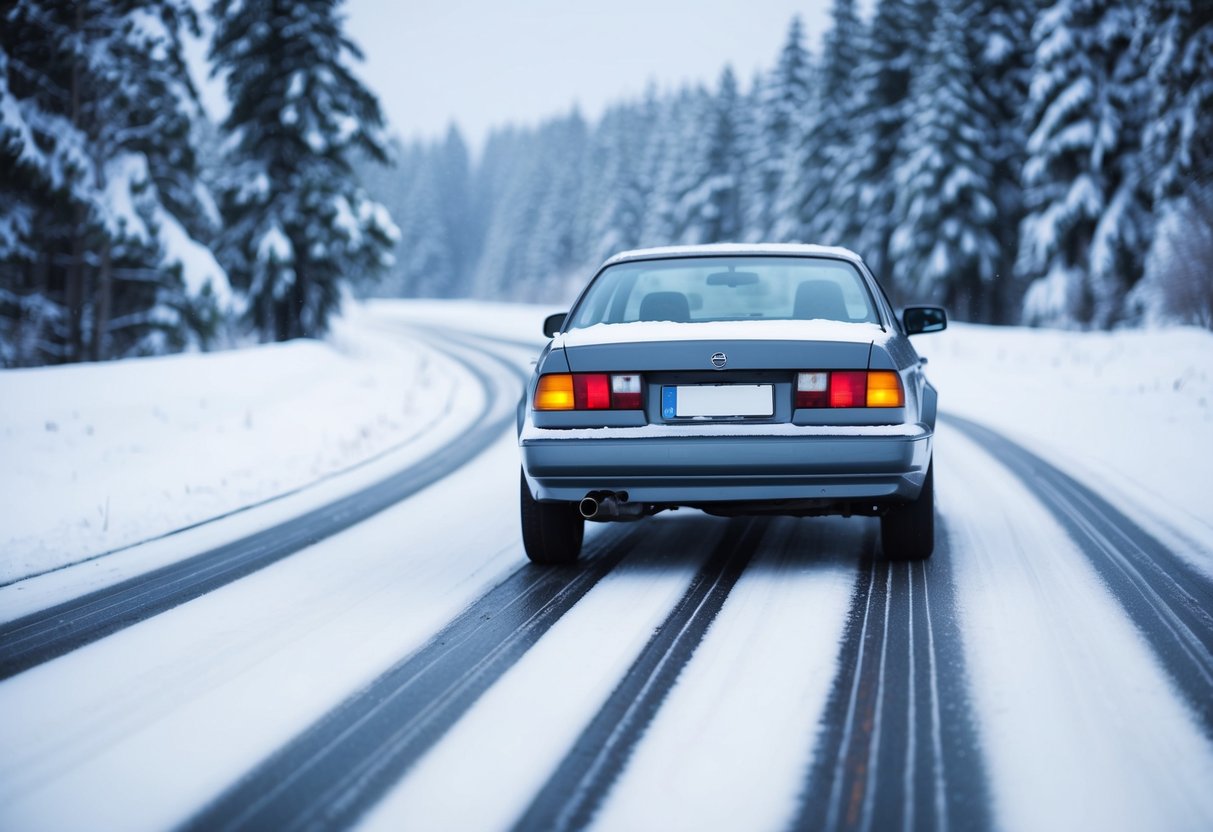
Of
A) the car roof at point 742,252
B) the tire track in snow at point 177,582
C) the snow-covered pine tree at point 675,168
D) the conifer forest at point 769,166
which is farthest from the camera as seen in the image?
the snow-covered pine tree at point 675,168

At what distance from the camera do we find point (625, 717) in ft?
10.5

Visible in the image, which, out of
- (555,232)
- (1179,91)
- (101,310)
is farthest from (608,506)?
(555,232)

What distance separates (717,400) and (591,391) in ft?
1.84

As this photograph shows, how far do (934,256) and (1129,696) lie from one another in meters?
31.1

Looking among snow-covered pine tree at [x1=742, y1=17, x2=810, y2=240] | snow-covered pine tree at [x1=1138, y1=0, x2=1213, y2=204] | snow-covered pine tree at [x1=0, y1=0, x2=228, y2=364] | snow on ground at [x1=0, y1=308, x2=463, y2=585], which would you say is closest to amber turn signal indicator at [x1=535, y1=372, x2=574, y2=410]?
snow on ground at [x1=0, y1=308, x2=463, y2=585]

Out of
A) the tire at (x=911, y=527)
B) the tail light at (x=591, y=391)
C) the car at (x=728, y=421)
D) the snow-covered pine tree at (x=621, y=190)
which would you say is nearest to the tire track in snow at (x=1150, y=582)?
the tire at (x=911, y=527)

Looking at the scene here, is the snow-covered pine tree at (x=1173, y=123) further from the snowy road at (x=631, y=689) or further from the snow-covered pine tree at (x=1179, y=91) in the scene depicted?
the snowy road at (x=631, y=689)

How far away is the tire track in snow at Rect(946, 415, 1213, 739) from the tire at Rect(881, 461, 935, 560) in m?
0.79

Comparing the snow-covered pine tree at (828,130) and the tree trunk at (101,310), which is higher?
the snow-covered pine tree at (828,130)

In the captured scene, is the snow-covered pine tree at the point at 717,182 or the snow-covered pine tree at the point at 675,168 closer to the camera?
the snow-covered pine tree at the point at 717,182

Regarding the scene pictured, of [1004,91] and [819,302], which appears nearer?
[819,302]

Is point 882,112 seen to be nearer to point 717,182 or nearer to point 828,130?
point 828,130

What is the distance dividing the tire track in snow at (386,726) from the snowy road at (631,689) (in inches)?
0.5

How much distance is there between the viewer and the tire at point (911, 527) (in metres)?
5.08
